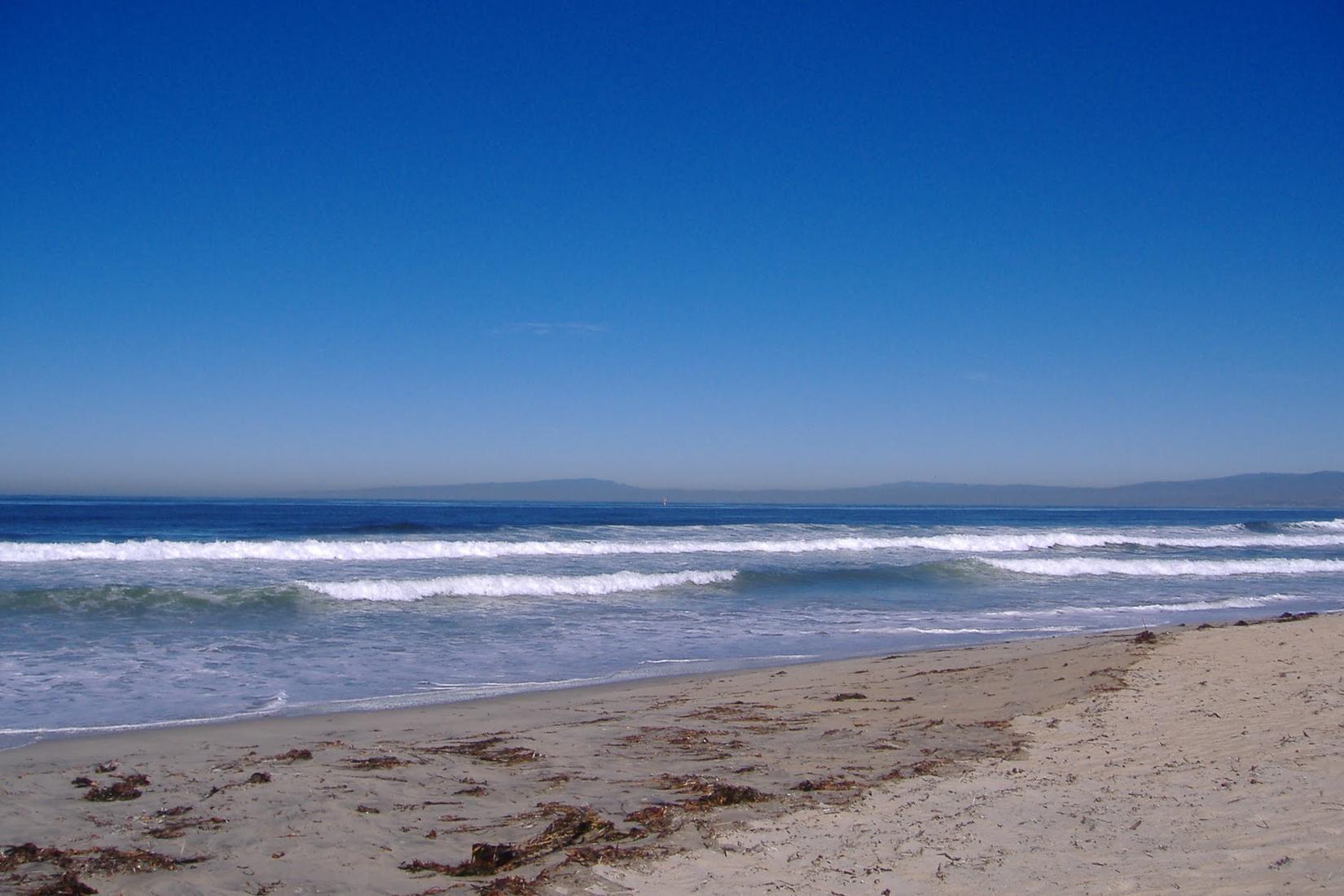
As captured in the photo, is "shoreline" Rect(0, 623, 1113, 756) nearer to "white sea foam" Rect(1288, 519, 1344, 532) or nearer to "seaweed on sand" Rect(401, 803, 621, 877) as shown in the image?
"seaweed on sand" Rect(401, 803, 621, 877)

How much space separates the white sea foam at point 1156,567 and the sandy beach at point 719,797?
60.1ft

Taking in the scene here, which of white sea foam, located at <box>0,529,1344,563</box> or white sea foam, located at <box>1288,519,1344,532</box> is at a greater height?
white sea foam, located at <box>0,529,1344,563</box>

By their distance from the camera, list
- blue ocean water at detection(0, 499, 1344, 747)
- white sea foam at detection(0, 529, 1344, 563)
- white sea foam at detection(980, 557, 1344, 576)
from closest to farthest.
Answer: blue ocean water at detection(0, 499, 1344, 747) → white sea foam at detection(0, 529, 1344, 563) → white sea foam at detection(980, 557, 1344, 576)

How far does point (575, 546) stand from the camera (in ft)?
107

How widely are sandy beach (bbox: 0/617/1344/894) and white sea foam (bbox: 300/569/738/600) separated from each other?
10.3 m

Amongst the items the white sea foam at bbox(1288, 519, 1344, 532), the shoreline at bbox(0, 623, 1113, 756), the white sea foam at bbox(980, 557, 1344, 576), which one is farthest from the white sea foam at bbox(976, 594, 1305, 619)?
the white sea foam at bbox(1288, 519, 1344, 532)

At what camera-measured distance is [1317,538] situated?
155 ft

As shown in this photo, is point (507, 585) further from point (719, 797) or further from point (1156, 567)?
point (1156, 567)

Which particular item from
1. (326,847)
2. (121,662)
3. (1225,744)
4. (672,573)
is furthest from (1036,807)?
(672,573)

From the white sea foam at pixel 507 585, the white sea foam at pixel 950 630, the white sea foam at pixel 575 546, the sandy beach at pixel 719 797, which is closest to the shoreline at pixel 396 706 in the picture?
the sandy beach at pixel 719 797

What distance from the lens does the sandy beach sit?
14.5ft

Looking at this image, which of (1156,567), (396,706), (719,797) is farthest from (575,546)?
(719,797)

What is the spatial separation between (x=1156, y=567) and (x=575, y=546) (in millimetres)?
18821

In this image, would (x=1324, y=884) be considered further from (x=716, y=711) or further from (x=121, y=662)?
(x=121, y=662)
